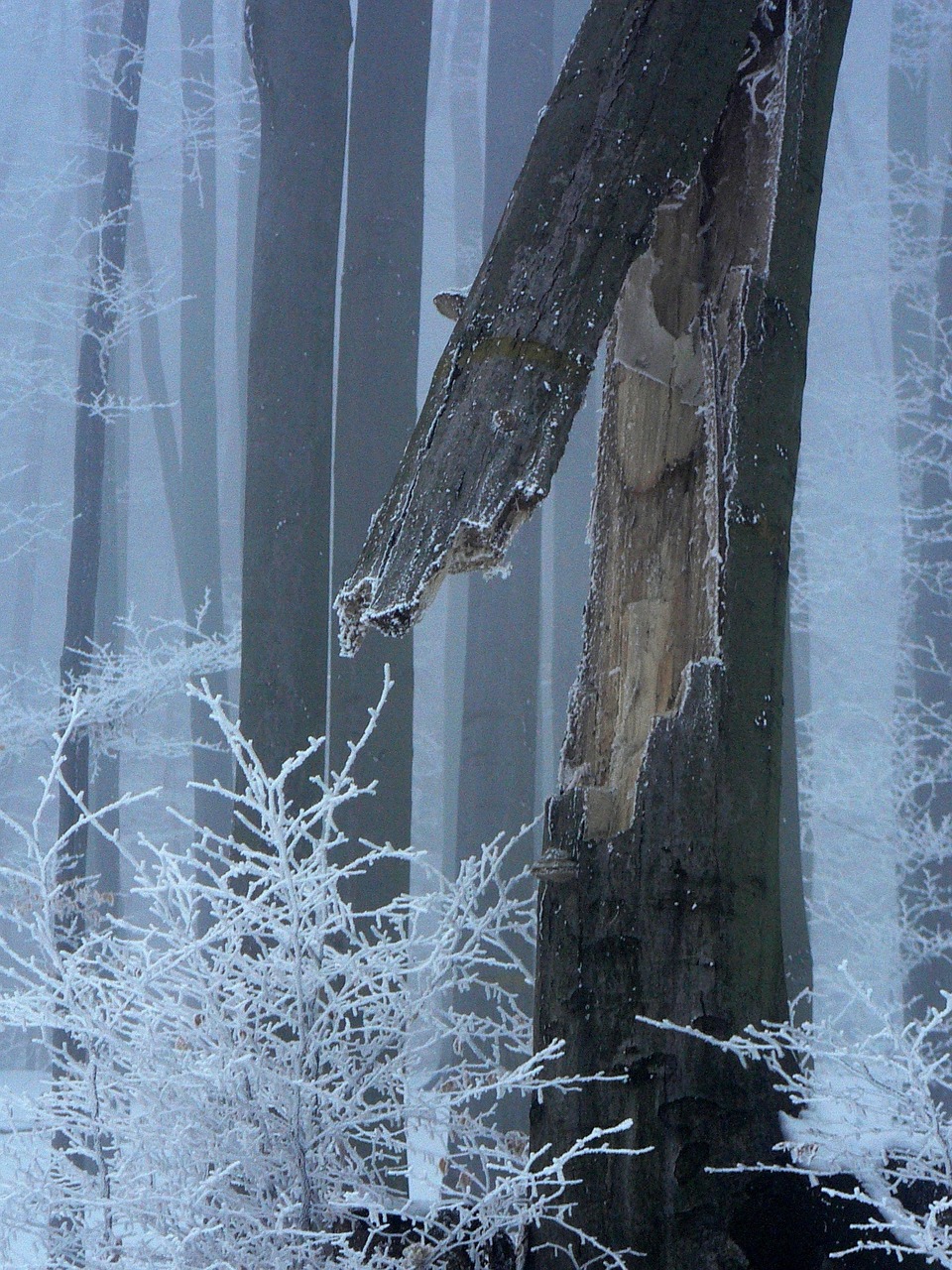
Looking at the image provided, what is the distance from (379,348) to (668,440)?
3651 millimetres

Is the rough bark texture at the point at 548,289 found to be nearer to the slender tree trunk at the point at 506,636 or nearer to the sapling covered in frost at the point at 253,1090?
the sapling covered in frost at the point at 253,1090

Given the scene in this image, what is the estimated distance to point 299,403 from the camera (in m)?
5.48

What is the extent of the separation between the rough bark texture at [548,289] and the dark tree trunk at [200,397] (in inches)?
385

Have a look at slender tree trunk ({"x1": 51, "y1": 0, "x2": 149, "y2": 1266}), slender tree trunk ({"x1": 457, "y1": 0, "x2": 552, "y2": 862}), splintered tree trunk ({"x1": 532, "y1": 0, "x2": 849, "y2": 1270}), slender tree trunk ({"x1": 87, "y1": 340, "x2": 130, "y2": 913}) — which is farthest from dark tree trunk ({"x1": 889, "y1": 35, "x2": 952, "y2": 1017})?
slender tree trunk ({"x1": 87, "y1": 340, "x2": 130, "y2": 913})

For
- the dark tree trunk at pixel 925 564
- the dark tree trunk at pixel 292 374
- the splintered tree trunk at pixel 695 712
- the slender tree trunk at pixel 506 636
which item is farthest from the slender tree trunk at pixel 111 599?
the splintered tree trunk at pixel 695 712

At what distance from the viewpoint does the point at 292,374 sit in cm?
551

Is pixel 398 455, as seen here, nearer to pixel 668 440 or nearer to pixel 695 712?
pixel 668 440

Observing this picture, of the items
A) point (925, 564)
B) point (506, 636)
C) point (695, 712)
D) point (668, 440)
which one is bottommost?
point (695, 712)

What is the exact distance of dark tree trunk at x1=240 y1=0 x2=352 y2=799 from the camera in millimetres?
5215

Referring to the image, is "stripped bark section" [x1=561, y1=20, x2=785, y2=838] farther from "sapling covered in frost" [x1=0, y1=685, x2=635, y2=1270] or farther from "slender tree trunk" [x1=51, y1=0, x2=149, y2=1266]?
"slender tree trunk" [x1=51, y1=0, x2=149, y2=1266]

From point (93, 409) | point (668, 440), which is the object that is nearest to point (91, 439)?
point (93, 409)

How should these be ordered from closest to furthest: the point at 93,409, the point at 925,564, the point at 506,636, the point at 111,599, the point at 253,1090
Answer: the point at 253,1090 < the point at 93,409 < the point at 506,636 < the point at 925,564 < the point at 111,599

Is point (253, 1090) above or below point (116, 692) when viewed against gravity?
below

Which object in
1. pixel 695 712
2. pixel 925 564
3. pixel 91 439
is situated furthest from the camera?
pixel 925 564
